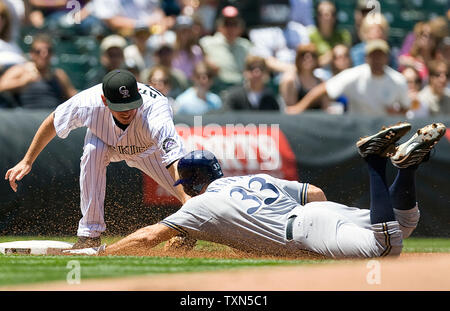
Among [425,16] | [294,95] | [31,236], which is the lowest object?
[31,236]

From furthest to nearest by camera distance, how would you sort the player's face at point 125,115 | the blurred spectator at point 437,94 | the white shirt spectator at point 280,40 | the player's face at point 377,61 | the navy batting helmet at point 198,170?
the white shirt spectator at point 280,40 < the blurred spectator at point 437,94 < the player's face at point 377,61 < the player's face at point 125,115 < the navy batting helmet at point 198,170

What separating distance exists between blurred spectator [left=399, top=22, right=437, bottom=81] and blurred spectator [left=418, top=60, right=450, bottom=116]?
103cm

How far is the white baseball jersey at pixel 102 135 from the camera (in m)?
7.49

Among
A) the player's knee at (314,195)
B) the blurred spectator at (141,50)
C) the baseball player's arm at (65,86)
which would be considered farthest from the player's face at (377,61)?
the player's knee at (314,195)

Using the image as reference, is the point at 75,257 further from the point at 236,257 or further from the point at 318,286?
the point at 318,286

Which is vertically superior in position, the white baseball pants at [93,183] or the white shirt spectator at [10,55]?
the white shirt spectator at [10,55]

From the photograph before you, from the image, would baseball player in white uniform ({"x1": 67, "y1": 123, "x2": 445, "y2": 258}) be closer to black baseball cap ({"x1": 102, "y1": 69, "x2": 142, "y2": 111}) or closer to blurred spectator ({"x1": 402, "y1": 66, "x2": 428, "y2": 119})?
black baseball cap ({"x1": 102, "y1": 69, "x2": 142, "y2": 111})

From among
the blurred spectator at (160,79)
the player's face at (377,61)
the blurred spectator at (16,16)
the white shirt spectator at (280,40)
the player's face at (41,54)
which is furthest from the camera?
the white shirt spectator at (280,40)

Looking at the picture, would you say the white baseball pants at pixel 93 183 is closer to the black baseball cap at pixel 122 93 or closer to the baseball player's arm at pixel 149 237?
the black baseball cap at pixel 122 93

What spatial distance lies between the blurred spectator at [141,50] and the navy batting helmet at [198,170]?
18.4ft

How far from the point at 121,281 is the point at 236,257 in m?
1.83

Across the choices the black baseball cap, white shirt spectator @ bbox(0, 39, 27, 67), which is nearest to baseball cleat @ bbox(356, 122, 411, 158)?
the black baseball cap

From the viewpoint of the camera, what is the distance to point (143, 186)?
9.99 m

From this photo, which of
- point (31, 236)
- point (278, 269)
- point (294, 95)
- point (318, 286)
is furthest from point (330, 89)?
point (318, 286)
